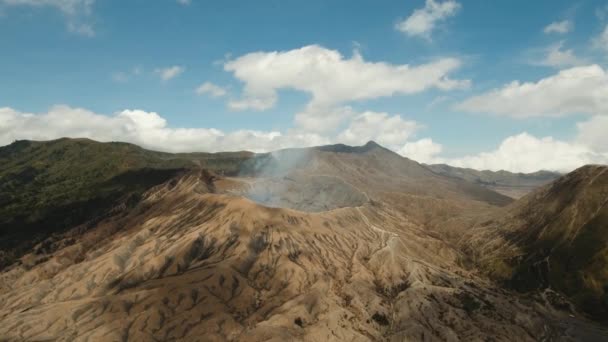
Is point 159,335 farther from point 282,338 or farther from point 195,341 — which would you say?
point 282,338

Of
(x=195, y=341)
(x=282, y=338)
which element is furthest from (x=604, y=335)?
(x=195, y=341)

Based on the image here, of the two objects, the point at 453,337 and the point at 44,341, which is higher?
the point at 453,337

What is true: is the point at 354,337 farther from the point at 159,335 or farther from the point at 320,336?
the point at 159,335

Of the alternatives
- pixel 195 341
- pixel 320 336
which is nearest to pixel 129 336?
pixel 195 341

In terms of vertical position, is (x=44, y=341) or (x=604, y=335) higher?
(x=604, y=335)

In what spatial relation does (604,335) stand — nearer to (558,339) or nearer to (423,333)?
(558,339)

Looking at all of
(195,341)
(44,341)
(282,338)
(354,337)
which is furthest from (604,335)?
(44,341)

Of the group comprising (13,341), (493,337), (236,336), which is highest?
(493,337)
